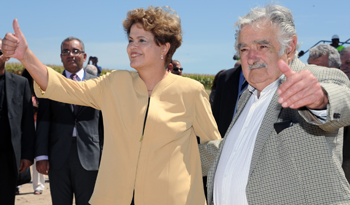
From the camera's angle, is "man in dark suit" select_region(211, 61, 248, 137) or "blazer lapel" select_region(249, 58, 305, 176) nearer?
"blazer lapel" select_region(249, 58, 305, 176)

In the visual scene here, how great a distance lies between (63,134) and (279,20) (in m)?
2.78

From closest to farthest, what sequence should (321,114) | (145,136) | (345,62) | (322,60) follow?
(321,114) → (145,136) → (345,62) → (322,60)

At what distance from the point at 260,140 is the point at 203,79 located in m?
36.2

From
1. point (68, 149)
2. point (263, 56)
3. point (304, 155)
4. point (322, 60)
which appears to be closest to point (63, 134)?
point (68, 149)

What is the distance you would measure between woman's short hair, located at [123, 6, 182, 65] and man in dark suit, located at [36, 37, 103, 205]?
4.69ft

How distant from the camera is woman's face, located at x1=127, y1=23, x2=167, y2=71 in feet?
8.91

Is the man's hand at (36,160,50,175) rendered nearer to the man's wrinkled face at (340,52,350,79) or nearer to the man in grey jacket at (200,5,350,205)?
the man in grey jacket at (200,5,350,205)

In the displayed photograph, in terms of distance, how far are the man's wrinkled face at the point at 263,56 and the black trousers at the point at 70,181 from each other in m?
2.49

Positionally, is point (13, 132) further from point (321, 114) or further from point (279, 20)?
point (321, 114)

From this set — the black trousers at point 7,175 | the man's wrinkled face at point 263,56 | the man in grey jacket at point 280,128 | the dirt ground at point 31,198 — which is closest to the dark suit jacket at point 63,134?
the black trousers at point 7,175

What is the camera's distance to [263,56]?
200cm

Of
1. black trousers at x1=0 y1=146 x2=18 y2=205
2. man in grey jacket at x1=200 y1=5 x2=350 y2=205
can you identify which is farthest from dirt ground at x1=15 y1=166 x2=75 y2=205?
man in grey jacket at x1=200 y1=5 x2=350 y2=205

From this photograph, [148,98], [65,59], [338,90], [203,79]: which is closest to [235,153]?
[338,90]

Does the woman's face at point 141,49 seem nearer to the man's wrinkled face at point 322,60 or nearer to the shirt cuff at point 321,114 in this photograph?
the shirt cuff at point 321,114
